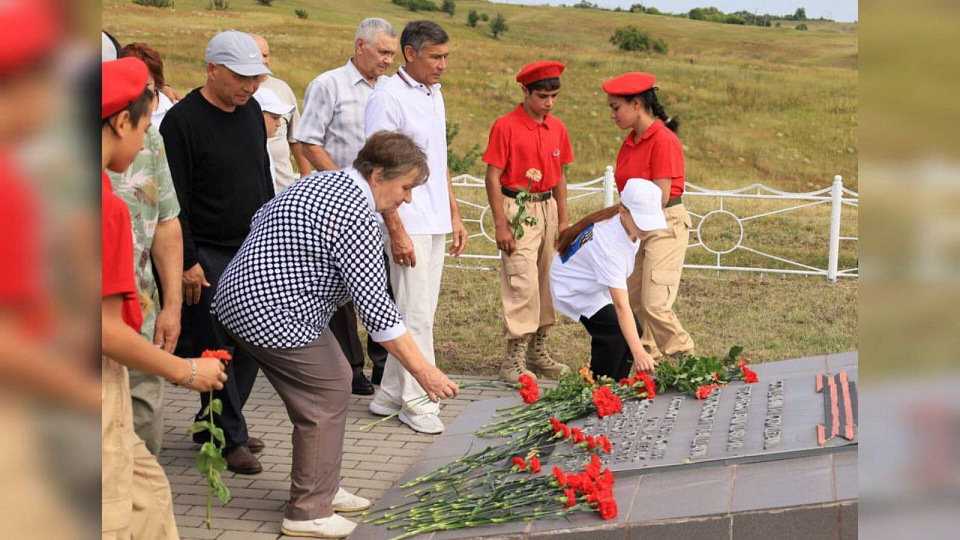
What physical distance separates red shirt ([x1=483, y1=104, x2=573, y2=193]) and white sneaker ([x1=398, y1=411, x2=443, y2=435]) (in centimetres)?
157

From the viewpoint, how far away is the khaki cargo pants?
7.35 feet

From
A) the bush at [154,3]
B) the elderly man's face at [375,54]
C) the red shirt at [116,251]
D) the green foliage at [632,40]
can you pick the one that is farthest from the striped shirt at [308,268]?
the green foliage at [632,40]

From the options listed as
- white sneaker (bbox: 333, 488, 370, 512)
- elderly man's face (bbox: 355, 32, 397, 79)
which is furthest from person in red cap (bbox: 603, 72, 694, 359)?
white sneaker (bbox: 333, 488, 370, 512)

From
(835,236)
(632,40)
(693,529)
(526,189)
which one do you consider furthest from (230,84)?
(632,40)

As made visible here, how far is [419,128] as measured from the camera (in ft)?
16.6

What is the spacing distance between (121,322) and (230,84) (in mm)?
2109

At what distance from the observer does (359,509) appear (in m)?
3.98

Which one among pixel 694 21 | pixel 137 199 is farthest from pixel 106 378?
pixel 694 21

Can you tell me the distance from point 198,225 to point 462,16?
113 ft

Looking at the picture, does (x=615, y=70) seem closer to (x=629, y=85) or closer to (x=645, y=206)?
(x=629, y=85)

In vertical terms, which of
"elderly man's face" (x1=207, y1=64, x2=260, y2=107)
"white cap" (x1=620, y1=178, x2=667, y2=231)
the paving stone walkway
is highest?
"elderly man's face" (x1=207, y1=64, x2=260, y2=107)

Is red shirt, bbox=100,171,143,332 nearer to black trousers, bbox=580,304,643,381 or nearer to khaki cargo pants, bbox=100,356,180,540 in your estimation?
khaki cargo pants, bbox=100,356,180,540
